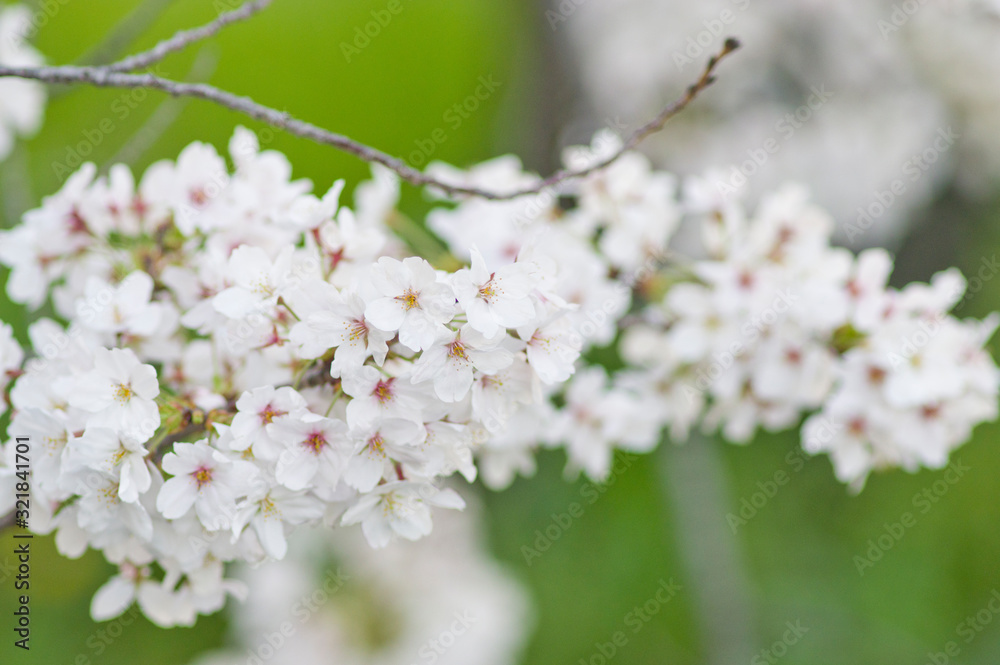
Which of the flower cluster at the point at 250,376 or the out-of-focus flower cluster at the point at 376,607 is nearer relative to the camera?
the flower cluster at the point at 250,376

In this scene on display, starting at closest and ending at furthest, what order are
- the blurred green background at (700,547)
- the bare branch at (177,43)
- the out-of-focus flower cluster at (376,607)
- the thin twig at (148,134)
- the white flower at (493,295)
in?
the white flower at (493,295) → the bare branch at (177,43) → the thin twig at (148,134) → the out-of-focus flower cluster at (376,607) → the blurred green background at (700,547)

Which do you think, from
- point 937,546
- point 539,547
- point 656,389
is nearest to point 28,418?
point 656,389

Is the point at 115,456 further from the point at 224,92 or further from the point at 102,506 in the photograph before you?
the point at 224,92

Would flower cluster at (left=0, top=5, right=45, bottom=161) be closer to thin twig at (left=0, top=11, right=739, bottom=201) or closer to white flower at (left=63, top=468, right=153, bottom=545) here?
thin twig at (left=0, top=11, right=739, bottom=201)

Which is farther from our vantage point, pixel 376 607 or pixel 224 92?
pixel 376 607

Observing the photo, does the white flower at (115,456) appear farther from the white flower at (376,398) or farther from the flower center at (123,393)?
the white flower at (376,398)

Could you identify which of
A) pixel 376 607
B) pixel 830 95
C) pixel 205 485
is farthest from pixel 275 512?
pixel 830 95

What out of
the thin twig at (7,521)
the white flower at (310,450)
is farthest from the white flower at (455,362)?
the thin twig at (7,521)
